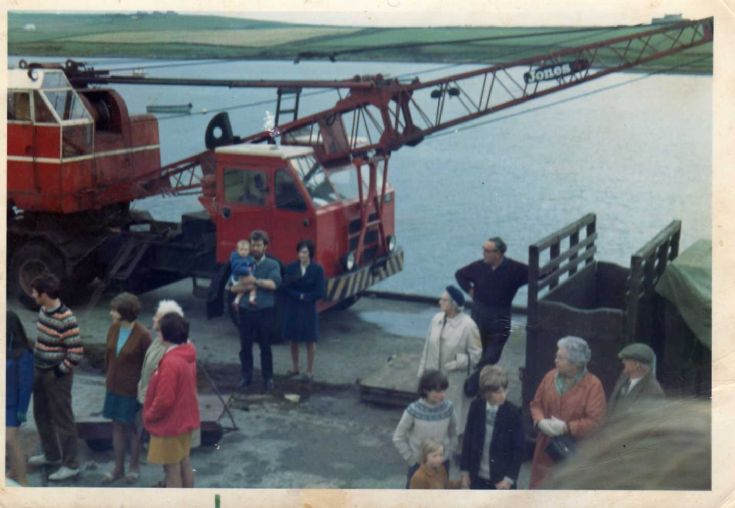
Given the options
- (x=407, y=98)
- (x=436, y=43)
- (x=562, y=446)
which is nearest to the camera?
(x=562, y=446)

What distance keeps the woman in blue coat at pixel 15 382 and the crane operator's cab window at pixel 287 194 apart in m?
3.54

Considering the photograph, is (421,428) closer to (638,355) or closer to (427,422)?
(427,422)

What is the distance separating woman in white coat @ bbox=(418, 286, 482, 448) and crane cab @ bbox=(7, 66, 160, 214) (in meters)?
4.42

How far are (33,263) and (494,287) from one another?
5.17 meters

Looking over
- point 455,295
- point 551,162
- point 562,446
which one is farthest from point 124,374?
point 551,162

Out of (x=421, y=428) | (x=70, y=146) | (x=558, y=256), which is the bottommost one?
(x=421, y=428)

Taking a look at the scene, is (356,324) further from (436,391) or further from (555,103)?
(436,391)

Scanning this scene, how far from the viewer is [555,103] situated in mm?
8430

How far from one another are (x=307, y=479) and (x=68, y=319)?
1.88 m

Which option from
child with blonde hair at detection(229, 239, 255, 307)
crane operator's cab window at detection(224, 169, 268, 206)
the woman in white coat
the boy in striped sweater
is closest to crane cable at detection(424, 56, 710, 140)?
crane operator's cab window at detection(224, 169, 268, 206)

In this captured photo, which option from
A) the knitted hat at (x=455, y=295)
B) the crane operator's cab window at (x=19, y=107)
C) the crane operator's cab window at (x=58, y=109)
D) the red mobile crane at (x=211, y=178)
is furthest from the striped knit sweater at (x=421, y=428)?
the crane operator's cab window at (x=19, y=107)

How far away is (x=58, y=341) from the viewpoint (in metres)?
6.65

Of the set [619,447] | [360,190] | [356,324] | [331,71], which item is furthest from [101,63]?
[619,447]

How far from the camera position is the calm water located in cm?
753
